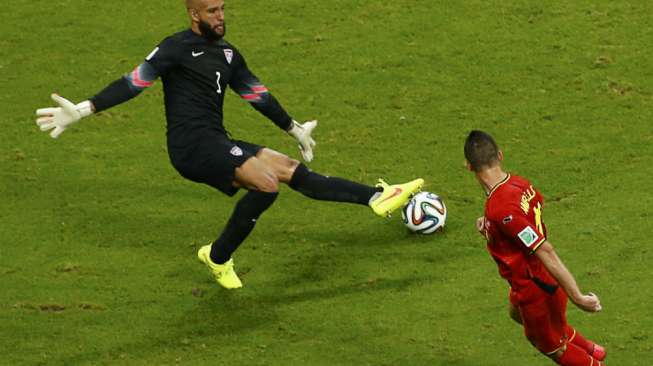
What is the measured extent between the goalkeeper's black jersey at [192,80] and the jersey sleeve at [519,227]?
352 centimetres

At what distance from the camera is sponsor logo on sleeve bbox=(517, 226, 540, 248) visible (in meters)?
9.03

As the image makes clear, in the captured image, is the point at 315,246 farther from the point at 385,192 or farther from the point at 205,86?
the point at 205,86

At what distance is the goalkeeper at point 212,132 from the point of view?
11.6m

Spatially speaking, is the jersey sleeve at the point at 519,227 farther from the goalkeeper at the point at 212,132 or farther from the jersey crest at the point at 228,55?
the jersey crest at the point at 228,55

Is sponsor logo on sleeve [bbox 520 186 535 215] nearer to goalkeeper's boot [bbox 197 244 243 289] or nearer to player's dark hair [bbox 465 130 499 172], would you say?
player's dark hair [bbox 465 130 499 172]

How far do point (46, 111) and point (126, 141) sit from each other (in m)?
3.61

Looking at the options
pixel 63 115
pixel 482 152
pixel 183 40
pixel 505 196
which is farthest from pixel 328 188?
Result: pixel 505 196

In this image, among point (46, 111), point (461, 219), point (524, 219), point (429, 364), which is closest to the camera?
point (524, 219)

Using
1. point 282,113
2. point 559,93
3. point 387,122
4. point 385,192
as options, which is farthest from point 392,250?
point 559,93

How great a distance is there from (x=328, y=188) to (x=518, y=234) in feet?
10.7

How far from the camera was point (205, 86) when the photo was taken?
1182cm

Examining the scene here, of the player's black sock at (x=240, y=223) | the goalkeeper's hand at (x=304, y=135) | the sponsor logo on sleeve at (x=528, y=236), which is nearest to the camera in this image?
the sponsor logo on sleeve at (x=528, y=236)

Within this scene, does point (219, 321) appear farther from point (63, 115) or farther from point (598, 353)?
point (598, 353)

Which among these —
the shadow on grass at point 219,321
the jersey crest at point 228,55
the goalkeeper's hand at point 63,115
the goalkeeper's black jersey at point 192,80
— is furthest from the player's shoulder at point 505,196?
the goalkeeper's hand at point 63,115
